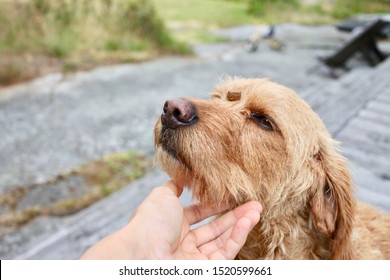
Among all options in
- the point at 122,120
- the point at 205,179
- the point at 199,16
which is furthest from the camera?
the point at 199,16

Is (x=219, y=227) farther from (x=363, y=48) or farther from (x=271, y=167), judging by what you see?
(x=363, y=48)

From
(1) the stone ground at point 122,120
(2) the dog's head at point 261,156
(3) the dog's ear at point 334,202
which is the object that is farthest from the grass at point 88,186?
(3) the dog's ear at point 334,202

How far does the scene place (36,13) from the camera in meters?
10.2

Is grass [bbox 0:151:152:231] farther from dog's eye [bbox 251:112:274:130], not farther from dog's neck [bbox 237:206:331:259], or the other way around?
dog's eye [bbox 251:112:274:130]

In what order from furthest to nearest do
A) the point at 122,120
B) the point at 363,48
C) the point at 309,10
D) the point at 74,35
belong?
1. the point at 309,10
2. the point at 74,35
3. the point at 363,48
4. the point at 122,120

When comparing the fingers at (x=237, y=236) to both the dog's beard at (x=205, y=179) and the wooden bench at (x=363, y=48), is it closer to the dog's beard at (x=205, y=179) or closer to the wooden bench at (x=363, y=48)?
the dog's beard at (x=205, y=179)

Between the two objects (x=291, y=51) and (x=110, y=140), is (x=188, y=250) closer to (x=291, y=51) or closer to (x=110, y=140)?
(x=110, y=140)

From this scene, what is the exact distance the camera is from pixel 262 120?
245 centimetres

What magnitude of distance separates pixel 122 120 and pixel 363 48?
6.00 meters

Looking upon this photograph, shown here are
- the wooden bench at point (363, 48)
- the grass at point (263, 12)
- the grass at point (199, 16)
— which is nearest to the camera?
the wooden bench at point (363, 48)

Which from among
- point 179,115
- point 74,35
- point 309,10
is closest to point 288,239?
point 179,115

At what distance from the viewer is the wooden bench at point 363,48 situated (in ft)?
28.5

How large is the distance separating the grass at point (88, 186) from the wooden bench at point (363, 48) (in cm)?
499

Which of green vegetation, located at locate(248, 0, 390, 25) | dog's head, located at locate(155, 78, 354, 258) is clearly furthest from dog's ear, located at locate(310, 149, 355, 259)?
green vegetation, located at locate(248, 0, 390, 25)
